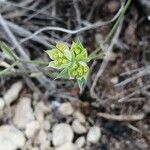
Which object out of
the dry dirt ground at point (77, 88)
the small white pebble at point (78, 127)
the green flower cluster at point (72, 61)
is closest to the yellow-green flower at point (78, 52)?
the green flower cluster at point (72, 61)

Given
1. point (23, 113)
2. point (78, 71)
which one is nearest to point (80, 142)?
point (23, 113)

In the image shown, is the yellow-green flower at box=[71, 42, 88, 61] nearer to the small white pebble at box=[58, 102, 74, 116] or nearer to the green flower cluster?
the green flower cluster

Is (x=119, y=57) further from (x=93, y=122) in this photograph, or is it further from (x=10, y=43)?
(x=10, y=43)

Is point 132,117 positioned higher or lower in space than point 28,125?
lower

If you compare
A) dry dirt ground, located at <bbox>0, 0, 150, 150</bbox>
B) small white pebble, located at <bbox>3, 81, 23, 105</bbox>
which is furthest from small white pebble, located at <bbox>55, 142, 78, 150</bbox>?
small white pebble, located at <bbox>3, 81, 23, 105</bbox>

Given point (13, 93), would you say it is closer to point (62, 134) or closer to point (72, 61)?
point (62, 134)

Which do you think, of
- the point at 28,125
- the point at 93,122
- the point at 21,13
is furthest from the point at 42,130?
the point at 21,13
